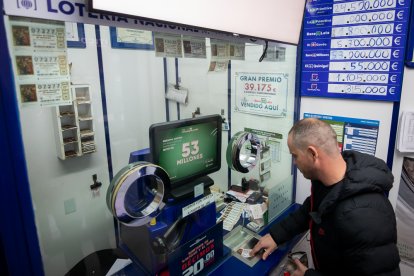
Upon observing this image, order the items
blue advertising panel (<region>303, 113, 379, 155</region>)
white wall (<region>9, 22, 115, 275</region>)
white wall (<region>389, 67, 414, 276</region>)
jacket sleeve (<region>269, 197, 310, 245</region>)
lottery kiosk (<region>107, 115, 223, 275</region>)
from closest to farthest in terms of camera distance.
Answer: lottery kiosk (<region>107, 115, 223, 275</region>)
white wall (<region>9, 22, 115, 275</region>)
jacket sleeve (<region>269, 197, 310, 245</region>)
white wall (<region>389, 67, 414, 276</region>)
blue advertising panel (<region>303, 113, 379, 155</region>)

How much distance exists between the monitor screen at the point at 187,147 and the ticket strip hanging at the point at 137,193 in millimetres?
118

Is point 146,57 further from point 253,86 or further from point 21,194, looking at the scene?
point 21,194

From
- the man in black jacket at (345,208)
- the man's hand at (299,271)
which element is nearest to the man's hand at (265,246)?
the man in black jacket at (345,208)

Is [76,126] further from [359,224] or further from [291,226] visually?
[359,224]

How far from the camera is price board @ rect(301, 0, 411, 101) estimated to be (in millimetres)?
1613

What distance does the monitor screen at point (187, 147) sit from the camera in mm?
1105

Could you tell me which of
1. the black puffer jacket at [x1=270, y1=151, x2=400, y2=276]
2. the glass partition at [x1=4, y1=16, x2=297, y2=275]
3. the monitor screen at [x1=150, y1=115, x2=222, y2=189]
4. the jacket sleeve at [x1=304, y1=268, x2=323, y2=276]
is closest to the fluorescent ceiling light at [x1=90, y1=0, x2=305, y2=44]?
the glass partition at [x1=4, y1=16, x2=297, y2=275]

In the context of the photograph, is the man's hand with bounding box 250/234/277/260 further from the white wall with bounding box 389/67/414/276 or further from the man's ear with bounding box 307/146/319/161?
the white wall with bounding box 389/67/414/276

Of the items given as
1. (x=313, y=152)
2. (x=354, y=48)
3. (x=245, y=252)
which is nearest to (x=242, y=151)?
(x=313, y=152)

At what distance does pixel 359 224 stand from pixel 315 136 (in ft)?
1.27

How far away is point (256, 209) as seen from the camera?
184 centimetres

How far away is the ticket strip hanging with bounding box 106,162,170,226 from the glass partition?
1.47 ft

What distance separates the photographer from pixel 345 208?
3.73ft

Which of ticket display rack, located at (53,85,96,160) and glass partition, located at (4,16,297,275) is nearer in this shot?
glass partition, located at (4,16,297,275)
